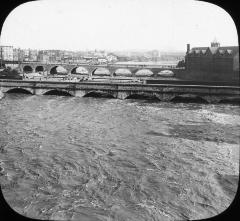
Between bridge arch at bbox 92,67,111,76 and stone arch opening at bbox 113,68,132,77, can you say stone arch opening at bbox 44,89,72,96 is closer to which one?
bridge arch at bbox 92,67,111,76

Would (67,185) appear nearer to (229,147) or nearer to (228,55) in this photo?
(229,147)

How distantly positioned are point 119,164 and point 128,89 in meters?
20.0

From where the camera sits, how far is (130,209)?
33.9ft

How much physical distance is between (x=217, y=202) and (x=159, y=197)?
1988 millimetres

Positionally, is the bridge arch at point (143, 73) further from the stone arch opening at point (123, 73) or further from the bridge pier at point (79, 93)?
the bridge pier at point (79, 93)

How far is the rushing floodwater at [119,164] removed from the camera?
10531 millimetres

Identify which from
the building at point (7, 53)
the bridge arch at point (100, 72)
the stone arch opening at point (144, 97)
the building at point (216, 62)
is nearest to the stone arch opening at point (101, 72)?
the bridge arch at point (100, 72)

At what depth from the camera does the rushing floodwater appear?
34.6 ft

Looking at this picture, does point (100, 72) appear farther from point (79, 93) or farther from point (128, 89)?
point (128, 89)

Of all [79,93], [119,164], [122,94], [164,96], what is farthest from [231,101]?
[119,164]

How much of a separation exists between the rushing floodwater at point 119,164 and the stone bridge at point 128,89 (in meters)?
4.45

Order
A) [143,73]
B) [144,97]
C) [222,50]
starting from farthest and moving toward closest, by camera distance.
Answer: [143,73] < [222,50] < [144,97]

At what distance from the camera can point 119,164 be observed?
47.5ft

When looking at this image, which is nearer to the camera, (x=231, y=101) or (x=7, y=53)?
(x=231, y=101)
